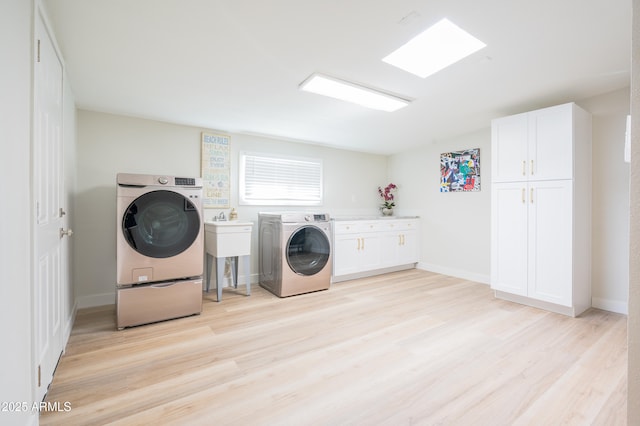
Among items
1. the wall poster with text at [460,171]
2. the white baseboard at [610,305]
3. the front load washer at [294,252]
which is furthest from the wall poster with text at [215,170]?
the white baseboard at [610,305]

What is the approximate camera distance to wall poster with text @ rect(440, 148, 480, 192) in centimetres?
397

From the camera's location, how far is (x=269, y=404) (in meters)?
1.47

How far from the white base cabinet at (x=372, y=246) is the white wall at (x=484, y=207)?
→ 1.10 ft

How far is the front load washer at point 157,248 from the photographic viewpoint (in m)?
2.41

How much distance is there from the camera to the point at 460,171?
13.6 ft

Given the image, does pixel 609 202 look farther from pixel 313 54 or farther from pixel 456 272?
pixel 313 54

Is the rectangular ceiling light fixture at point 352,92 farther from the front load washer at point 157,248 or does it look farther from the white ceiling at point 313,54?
the front load washer at point 157,248

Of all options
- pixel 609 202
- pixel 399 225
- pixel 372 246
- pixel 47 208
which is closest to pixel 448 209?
pixel 399 225

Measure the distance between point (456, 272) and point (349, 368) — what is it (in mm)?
3063

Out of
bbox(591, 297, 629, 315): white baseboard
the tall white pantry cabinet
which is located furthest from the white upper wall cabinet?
bbox(591, 297, 629, 315): white baseboard

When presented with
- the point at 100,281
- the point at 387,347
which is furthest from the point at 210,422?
the point at 100,281

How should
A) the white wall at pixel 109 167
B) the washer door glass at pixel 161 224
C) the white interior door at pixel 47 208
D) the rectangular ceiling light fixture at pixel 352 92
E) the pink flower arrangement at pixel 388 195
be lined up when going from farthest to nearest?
1. the pink flower arrangement at pixel 388 195
2. the white wall at pixel 109 167
3. the washer door glass at pixel 161 224
4. the rectangular ceiling light fixture at pixel 352 92
5. the white interior door at pixel 47 208

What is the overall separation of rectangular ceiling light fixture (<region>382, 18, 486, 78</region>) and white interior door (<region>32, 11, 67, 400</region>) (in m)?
2.05

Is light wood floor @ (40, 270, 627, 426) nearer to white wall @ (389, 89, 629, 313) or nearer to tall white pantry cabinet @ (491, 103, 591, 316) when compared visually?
tall white pantry cabinet @ (491, 103, 591, 316)
